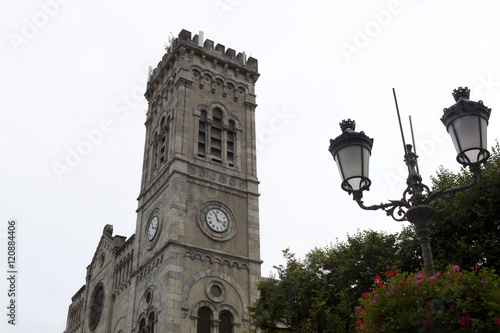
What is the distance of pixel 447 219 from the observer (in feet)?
76.1

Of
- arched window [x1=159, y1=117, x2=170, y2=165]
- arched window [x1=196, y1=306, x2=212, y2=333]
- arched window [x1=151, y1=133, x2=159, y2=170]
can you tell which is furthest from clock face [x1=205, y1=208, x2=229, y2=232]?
arched window [x1=151, y1=133, x2=159, y2=170]

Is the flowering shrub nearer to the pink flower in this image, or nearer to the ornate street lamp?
the pink flower

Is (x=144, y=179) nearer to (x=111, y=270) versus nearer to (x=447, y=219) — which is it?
(x=111, y=270)

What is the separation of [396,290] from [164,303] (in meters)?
23.5

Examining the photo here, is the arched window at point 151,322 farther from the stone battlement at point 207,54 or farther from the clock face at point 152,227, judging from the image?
the stone battlement at point 207,54

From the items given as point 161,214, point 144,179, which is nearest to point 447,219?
point 161,214

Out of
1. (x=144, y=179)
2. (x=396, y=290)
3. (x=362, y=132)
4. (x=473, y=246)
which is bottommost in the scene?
(x=396, y=290)

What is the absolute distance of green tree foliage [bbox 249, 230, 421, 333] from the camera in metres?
24.3

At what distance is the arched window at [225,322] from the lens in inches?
1232

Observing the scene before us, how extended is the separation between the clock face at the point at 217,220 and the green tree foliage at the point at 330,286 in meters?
8.71

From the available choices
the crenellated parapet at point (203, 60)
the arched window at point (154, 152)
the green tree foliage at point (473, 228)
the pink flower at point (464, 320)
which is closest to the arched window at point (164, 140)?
the arched window at point (154, 152)

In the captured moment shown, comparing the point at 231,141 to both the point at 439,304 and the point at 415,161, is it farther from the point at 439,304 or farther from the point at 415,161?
the point at 439,304

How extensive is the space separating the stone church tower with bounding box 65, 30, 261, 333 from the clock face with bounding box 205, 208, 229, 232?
0.23 feet

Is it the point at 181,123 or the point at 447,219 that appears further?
the point at 181,123
